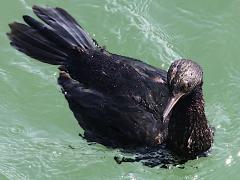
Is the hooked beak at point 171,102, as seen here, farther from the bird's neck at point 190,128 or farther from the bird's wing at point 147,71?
the bird's wing at point 147,71

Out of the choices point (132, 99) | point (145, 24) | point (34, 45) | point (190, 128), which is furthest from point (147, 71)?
point (145, 24)

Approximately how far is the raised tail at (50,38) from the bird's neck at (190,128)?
5.42 ft

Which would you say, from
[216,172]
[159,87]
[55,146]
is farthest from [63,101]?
[216,172]

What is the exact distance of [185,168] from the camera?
8.43 meters

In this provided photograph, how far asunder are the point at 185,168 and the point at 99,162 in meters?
0.96

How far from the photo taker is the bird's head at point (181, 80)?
758 cm

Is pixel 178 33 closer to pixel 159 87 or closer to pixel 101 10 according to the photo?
pixel 101 10

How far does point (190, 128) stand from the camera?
8164mm

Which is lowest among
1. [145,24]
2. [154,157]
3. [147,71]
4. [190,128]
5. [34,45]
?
[154,157]

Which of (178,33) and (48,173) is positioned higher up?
(178,33)

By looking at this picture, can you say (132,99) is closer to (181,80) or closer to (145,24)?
(181,80)

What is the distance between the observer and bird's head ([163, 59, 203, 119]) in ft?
24.9

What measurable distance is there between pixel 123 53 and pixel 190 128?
220cm

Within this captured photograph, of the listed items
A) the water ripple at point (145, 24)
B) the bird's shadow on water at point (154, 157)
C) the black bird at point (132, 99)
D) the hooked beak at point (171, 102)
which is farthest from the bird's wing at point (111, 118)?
the water ripple at point (145, 24)
